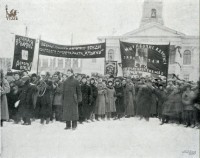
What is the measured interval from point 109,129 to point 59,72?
63.0 inches

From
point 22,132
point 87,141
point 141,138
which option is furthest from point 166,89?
point 22,132

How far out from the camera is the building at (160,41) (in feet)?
30.8

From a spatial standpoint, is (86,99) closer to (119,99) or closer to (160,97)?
(119,99)

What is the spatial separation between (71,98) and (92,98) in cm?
103

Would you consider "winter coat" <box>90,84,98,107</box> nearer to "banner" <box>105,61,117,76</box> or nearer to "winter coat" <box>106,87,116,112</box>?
"winter coat" <box>106,87,116,112</box>

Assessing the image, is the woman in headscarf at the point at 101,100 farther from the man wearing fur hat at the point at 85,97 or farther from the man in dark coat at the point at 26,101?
the man in dark coat at the point at 26,101

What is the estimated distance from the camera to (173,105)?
10000 mm

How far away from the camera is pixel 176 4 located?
9484 mm

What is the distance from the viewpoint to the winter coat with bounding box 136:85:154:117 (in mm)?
10634

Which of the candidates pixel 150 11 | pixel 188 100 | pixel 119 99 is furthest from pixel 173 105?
pixel 150 11

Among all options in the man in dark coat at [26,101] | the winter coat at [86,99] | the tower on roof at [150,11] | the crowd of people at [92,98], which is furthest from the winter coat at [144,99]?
the man in dark coat at [26,101]

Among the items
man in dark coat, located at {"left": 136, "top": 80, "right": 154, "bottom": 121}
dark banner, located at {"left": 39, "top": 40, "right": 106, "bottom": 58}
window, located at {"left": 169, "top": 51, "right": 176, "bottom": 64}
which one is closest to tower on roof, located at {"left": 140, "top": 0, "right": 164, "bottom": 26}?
window, located at {"left": 169, "top": 51, "right": 176, "bottom": 64}

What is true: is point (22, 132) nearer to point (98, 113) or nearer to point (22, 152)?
point (22, 152)

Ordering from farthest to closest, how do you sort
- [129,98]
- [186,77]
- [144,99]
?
[129,98]
[144,99]
[186,77]
